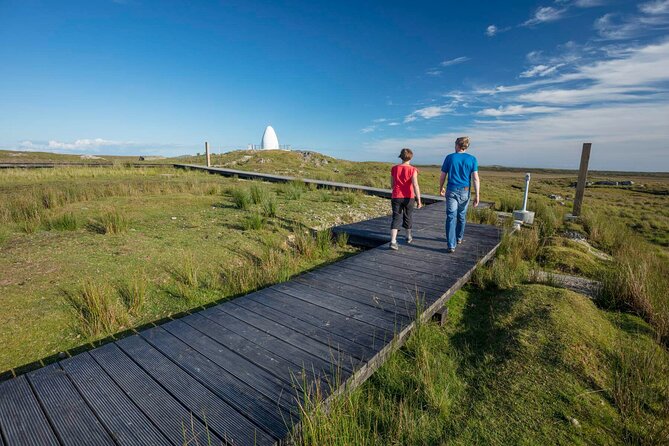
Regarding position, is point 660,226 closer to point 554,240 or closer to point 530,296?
point 554,240

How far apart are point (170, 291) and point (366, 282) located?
3045 millimetres

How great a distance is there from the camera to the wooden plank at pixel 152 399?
1922 millimetres

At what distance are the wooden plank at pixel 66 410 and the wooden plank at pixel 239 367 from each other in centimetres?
84

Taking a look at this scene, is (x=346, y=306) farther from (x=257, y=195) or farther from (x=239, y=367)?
(x=257, y=195)

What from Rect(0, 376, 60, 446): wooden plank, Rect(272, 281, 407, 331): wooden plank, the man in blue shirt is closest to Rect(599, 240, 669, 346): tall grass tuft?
the man in blue shirt

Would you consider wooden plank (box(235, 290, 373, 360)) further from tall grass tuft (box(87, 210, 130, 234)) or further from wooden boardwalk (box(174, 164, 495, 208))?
wooden boardwalk (box(174, 164, 495, 208))

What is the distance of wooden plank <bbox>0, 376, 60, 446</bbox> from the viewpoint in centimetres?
187

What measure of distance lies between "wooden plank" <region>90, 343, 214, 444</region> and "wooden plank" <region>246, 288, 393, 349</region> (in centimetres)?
139

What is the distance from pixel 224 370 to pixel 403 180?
413cm

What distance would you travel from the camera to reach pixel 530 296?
4.44 metres

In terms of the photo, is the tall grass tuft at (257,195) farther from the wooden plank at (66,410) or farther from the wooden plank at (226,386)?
the wooden plank at (66,410)

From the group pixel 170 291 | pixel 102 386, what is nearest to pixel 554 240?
pixel 170 291

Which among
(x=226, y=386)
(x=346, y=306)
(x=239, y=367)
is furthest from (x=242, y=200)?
(x=226, y=386)

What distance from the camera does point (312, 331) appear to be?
3156 mm
